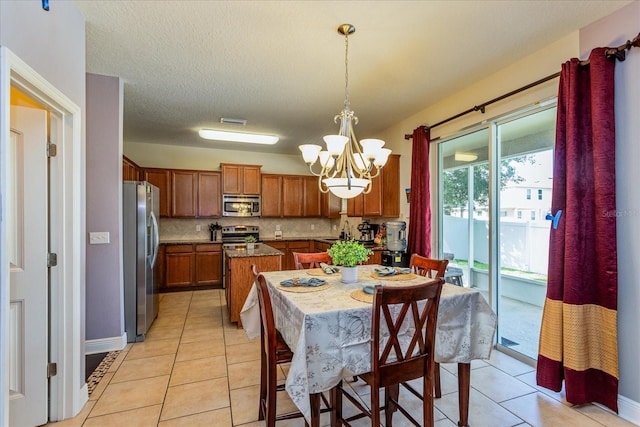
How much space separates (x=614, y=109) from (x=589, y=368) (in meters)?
1.83

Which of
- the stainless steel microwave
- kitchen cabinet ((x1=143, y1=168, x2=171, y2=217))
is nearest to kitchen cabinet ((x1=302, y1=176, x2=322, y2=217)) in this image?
the stainless steel microwave

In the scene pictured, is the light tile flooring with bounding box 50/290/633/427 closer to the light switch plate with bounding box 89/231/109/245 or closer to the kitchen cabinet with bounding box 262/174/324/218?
the light switch plate with bounding box 89/231/109/245

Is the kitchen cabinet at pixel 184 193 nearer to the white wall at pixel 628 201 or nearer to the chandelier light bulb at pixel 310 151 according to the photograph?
the chandelier light bulb at pixel 310 151

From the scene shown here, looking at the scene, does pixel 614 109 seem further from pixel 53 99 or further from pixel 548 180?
pixel 53 99

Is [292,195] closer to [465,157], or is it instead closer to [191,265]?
[191,265]

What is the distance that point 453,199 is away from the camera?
12.6 feet

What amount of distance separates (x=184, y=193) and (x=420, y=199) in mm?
4352

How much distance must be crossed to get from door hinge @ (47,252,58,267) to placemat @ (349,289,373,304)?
1909 millimetres

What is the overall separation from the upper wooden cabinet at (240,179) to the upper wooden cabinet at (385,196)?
7.32ft

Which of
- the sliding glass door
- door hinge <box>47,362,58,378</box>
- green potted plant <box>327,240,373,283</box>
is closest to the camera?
door hinge <box>47,362,58,378</box>

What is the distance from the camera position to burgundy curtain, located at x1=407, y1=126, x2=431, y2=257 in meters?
3.81

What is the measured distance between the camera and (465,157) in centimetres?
365

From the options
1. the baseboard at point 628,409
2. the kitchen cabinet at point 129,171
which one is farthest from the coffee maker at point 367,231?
the kitchen cabinet at point 129,171

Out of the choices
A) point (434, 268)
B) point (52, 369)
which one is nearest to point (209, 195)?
point (52, 369)
